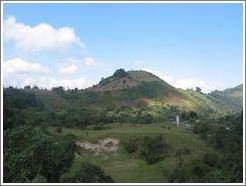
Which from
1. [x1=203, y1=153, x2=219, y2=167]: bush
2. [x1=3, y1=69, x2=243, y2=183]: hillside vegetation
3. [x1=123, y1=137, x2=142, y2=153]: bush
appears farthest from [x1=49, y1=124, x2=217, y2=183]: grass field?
[x1=203, y1=153, x2=219, y2=167]: bush

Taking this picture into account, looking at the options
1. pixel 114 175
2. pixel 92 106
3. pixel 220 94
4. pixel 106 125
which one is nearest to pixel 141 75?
pixel 92 106

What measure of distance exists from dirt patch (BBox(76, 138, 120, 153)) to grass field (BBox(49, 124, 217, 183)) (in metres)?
0.23

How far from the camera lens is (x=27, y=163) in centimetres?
744

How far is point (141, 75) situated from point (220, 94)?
68.2ft

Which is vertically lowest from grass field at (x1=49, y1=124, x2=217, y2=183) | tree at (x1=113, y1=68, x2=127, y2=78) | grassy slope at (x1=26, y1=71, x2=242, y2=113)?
grass field at (x1=49, y1=124, x2=217, y2=183)

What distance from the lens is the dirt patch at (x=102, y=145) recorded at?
2136 centimetres

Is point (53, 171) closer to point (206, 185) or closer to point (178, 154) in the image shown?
point (206, 185)

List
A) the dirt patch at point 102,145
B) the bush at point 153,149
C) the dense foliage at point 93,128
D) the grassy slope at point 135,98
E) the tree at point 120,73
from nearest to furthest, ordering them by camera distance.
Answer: the dense foliage at point 93,128, the bush at point 153,149, the dirt patch at point 102,145, the grassy slope at point 135,98, the tree at point 120,73

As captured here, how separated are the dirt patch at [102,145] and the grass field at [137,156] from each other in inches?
8.9

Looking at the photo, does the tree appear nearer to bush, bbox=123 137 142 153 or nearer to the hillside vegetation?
the hillside vegetation

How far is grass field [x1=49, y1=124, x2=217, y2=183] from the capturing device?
1616 centimetres

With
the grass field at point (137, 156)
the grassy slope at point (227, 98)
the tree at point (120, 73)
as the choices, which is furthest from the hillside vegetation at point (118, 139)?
the grassy slope at point (227, 98)

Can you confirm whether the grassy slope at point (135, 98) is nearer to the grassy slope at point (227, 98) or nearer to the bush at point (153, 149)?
the grassy slope at point (227, 98)

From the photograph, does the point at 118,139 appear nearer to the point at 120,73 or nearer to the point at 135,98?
the point at 135,98
